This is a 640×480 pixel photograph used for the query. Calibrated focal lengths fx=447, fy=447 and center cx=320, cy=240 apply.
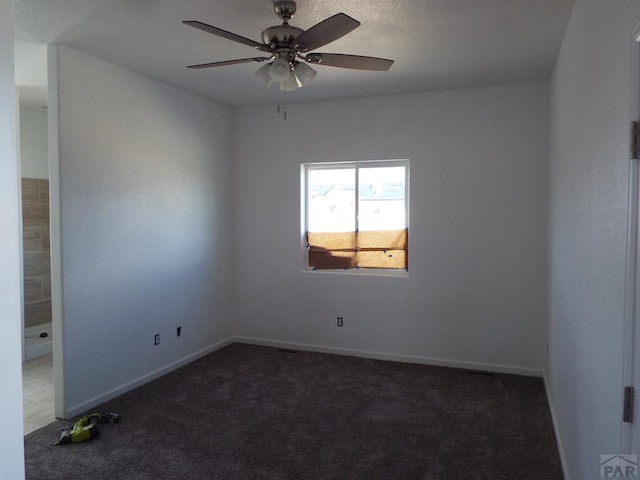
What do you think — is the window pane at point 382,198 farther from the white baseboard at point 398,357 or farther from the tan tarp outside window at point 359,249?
the white baseboard at point 398,357

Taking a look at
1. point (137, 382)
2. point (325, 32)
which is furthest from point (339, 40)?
point (137, 382)

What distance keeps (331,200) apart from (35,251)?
3288 millimetres

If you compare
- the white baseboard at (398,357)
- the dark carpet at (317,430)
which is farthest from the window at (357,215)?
the dark carpet at (317,430)

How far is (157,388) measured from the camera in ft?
12.6

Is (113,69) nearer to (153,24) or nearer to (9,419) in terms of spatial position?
(153,24)

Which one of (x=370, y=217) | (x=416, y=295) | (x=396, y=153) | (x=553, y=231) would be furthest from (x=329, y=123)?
(x=553, y=231)

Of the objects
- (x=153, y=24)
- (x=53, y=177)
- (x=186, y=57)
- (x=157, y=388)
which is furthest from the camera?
(x=157, y=388)

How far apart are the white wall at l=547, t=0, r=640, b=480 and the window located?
1.76 metres

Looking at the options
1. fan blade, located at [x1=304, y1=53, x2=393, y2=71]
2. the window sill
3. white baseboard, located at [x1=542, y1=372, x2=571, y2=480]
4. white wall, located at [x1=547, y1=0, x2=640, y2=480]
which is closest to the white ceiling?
fan blade, located at [x1=304, y1=53, x2=393, y2=71]

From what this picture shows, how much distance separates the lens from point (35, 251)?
4.89 metres

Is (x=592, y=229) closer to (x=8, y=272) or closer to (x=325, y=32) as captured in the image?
(x=325, y=32)

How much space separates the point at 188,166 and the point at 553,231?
334cm

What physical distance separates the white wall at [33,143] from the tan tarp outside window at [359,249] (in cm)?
310

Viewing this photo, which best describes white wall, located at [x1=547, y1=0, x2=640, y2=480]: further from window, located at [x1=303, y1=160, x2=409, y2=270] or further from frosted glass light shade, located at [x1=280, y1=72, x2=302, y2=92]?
Answer: window, located at [x1=303, y1=160, x2=409, y2=270]
